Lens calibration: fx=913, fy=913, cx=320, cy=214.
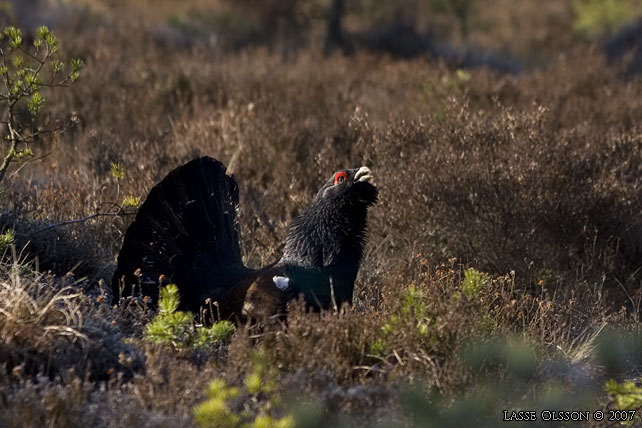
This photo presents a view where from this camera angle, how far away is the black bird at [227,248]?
465cm

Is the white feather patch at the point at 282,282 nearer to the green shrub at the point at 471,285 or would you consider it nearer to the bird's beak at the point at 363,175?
the bird's beak at the point at 363,175

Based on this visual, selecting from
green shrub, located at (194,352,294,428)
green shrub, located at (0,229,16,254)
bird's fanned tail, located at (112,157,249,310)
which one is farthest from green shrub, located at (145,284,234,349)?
green shrub, located at (0,229,16,254)

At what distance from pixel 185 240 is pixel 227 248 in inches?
9.6

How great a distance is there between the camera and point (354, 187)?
4.71 meters

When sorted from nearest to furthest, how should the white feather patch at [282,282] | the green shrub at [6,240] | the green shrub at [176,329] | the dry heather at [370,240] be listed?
1. the dry heather at [370,240]
2. the green shrub at [176,329]
3. the white feather patch at [282,282]
4. the green shrub at [6,240]

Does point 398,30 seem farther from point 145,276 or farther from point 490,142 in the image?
point 145,276

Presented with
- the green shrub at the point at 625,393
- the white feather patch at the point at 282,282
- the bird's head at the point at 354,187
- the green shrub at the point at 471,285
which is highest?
the bird's head at the point at 354,187

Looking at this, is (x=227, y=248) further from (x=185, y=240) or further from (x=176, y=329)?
(x=176, y=329)

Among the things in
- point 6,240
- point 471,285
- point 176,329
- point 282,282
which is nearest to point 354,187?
point 282,282

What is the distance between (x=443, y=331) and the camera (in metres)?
4.04

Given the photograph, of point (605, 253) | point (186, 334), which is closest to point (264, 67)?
point (605, 253)

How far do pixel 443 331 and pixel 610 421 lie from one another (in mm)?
802

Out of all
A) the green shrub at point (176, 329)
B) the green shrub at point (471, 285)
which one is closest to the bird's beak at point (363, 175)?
the green shrub at point (471, 285)

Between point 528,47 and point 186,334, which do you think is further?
point 528,47
